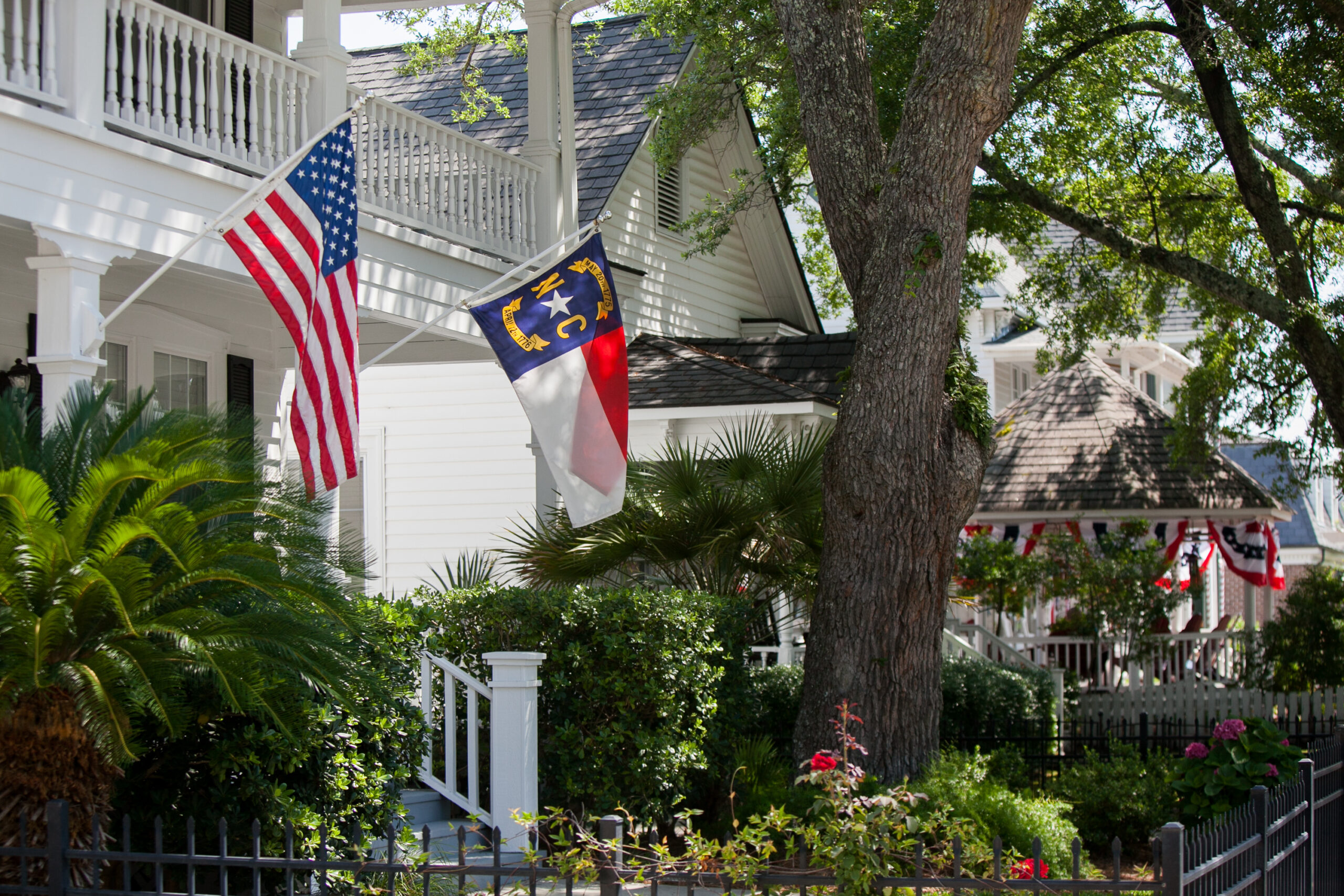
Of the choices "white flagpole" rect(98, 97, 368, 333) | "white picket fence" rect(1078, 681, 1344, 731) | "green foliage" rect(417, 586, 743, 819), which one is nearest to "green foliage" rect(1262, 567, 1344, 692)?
"white picket fence" rect(1078, 681, 1344, 731)

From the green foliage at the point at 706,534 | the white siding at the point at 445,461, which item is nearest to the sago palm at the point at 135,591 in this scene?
the green foliage at the point at 706,534

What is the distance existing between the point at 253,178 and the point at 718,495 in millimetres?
4136

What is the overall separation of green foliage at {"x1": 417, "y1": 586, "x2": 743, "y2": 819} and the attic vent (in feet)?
31.2

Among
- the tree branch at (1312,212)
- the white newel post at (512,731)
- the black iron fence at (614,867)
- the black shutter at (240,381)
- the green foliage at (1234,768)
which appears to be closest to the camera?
the black iron fence at (614,867)

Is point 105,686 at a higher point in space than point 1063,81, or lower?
lower

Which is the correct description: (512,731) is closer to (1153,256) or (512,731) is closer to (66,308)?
(66,308)

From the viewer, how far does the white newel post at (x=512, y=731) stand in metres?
8.27

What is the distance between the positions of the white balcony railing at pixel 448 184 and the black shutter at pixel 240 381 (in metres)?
2.06

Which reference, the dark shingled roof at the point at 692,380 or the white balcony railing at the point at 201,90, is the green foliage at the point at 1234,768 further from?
the white balcony railing at the point at 201,90

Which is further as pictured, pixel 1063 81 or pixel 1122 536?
pixel 1122 536

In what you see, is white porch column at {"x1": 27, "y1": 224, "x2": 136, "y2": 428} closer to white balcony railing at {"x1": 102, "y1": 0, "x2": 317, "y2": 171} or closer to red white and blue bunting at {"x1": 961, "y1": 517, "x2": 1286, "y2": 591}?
white balcony railing at {"x1": 102, "y1": 0, "x2": 317, "y2": 171}

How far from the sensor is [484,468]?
16688 mm

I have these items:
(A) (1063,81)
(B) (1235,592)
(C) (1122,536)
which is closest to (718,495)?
(A) (1063,81)

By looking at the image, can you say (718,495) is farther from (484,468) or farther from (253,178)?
(484,468)
